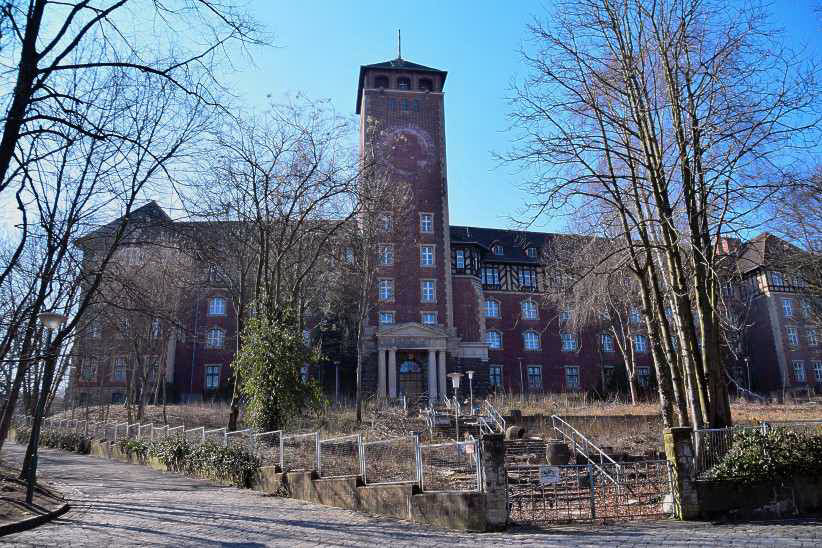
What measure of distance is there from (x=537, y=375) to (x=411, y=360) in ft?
41.9

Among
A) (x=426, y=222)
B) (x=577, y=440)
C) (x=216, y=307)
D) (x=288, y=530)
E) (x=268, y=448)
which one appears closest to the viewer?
(x=288, y=530)

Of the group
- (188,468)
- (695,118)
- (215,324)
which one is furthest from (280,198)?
(215,324)

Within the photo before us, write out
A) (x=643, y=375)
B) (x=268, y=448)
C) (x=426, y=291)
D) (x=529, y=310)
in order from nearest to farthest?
(x=268, y=448), (x=426, y=291), (x=643, y=375), (x=529, y=310)

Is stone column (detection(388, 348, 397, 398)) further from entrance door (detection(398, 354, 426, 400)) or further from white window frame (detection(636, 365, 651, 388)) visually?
white window frame (detection(636, 365, 651, 388))

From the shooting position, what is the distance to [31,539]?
28.9ft

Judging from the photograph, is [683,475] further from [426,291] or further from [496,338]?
[496,338]

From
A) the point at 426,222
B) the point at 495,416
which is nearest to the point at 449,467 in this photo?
the point at 495,416

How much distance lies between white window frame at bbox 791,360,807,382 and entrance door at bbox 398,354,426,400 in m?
30.0

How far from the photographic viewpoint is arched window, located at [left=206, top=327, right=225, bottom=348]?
46.3m

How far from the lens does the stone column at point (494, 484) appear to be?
9086 millimetres

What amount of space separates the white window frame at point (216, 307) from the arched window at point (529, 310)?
76.0 feet

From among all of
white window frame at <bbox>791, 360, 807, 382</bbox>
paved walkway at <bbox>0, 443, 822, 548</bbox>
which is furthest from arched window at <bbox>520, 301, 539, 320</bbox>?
paved walkway at <bbox>0, 443, 822, 548</bbox>

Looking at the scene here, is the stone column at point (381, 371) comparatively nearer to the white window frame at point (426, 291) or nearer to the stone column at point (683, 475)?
the white window frame at point (426, 291)

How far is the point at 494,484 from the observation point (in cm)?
916
